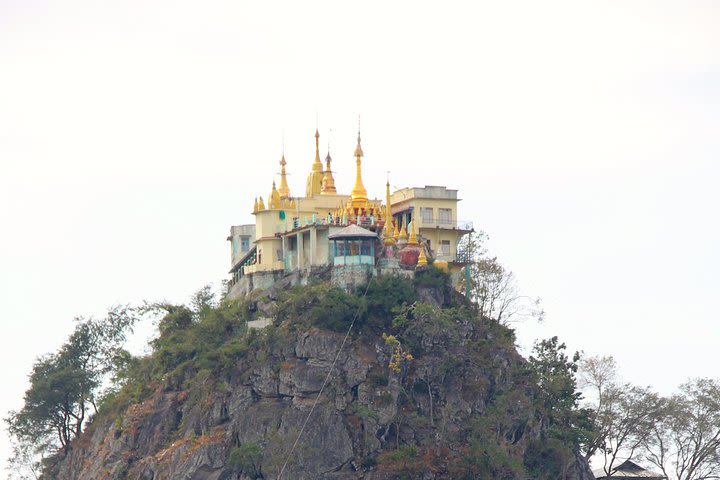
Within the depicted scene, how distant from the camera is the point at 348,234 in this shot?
→ 355 feet

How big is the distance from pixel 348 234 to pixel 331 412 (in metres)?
11.1

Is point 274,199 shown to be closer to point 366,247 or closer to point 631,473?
point 366,247

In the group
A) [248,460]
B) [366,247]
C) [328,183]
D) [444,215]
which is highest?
[328,183]

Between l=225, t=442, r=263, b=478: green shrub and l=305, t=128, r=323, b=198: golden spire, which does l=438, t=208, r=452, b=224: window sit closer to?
l=305, t=128, r=323, b=198: golden spire

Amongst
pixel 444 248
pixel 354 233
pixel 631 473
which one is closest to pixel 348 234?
pixel 354 233

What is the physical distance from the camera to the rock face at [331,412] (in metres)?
100

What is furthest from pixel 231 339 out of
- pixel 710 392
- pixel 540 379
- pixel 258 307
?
pixel 710 392

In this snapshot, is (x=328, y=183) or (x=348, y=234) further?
(x=328, y=183)

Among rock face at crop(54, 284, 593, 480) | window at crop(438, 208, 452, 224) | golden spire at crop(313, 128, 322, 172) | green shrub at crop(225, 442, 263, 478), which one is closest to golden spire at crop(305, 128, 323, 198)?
golden spire at crop(313, 128, 322, 172)

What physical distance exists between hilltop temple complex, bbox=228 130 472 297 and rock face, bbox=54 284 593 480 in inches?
137

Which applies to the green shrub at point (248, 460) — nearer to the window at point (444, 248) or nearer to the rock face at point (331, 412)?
the rock face at point (331, 412)

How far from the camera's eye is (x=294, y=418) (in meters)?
102

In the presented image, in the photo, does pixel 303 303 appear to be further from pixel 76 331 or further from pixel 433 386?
pixel 76 331

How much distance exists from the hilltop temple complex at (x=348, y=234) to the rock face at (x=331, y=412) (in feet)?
11.4
